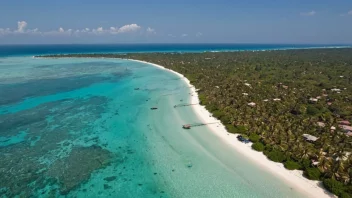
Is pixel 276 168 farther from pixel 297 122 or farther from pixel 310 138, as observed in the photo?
pixel 297 122

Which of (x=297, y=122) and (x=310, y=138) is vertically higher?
(x=297, y=122)

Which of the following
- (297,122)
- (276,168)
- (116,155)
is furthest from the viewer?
(297,122)

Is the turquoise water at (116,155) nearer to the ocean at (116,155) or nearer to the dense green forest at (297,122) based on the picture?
the ocean at (116,155)

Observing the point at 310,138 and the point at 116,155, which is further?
the point at 310,138

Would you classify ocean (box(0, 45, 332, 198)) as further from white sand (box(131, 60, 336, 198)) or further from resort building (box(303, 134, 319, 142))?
resort building (box(303, 134, 319, 142))

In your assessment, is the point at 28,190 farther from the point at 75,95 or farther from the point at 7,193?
the point at 75,95

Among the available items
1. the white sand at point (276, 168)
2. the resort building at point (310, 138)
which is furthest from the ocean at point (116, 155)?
the resort building at point (310, 138)

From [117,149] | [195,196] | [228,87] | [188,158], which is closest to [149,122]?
[117,149]

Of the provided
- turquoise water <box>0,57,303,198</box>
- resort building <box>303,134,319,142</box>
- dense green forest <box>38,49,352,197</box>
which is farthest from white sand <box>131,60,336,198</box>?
resort building <box>303,134,319,142</box>

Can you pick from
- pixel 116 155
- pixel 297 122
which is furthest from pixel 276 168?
pixel 116 155
